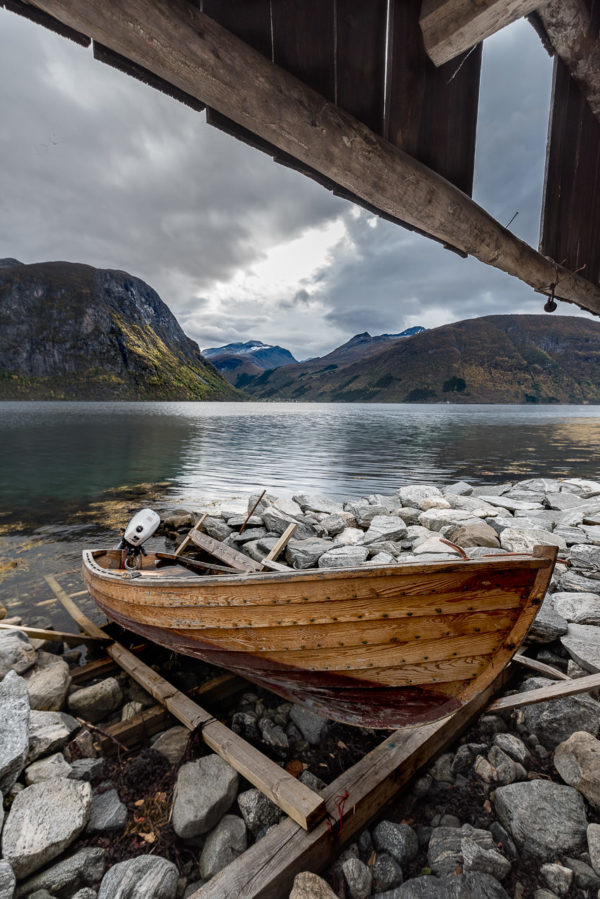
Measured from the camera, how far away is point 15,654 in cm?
514

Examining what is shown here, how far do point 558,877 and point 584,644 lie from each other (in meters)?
2.64

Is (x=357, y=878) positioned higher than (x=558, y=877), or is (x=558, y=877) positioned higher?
(x=558, y=877)

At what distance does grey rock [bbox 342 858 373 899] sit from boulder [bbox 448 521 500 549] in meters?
5.80

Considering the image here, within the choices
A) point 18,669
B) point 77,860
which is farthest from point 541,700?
point 18,669

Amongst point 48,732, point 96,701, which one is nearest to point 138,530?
point 96,701

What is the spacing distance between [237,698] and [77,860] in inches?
89.6

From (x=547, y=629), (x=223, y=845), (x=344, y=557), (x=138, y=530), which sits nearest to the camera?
(x=223, y=845)

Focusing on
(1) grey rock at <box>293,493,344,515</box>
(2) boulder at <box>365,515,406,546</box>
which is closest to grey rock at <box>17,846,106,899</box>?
(2) boulder at <box>365,515,406,546</box>

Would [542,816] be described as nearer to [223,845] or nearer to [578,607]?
[223,845]

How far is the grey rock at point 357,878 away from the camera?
9.46 feet

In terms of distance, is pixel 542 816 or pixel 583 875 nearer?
pixel 583 875

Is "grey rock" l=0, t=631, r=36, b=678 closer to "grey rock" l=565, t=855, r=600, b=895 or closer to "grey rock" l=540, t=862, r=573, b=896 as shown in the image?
"grey rock" l=540, t=862, r=573, b=896

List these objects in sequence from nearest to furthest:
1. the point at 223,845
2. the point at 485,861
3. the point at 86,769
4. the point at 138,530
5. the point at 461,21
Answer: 1. the point at 461,21
2. the point at 485,861
3. the point at 223,845
4. the point at 86,769
5. the point at 138,530

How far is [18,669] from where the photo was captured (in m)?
5.03
